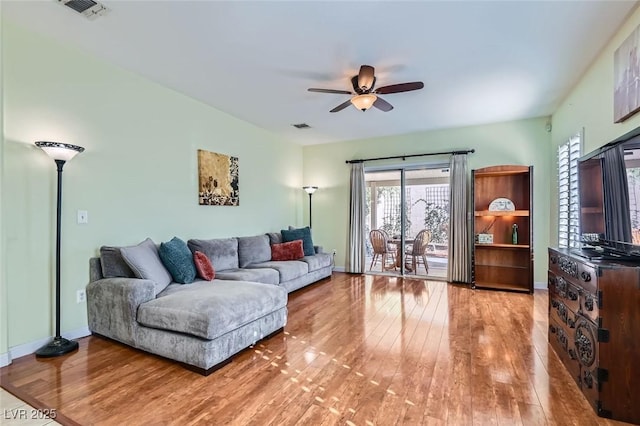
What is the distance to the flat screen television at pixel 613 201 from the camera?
1979 millimetres

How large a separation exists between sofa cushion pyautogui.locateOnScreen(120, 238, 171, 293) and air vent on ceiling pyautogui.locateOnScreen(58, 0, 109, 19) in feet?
6.29

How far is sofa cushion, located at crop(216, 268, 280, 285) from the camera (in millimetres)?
3609

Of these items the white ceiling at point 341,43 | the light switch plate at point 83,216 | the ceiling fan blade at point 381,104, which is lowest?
the light switch plate at point 83,216

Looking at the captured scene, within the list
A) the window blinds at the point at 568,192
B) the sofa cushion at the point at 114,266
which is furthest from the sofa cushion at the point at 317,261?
the window blinds at the point at 568,192

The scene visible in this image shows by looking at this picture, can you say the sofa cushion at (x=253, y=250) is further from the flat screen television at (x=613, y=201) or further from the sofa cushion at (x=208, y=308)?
the flat screen television at (x=613, y=201)

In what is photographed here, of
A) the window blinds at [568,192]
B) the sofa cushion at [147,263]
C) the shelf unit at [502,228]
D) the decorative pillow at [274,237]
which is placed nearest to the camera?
the sofa cushion at [147,263]

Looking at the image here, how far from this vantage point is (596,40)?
2648mm

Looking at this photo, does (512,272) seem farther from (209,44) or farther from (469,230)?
(209,44)

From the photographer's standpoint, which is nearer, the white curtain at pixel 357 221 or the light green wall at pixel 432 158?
the light green wall at pixel 432 158

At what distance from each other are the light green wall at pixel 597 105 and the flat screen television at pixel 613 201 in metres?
0.29

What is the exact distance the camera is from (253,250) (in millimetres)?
4641

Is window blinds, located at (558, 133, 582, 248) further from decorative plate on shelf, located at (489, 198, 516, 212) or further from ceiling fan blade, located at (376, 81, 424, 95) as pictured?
ceiling fan blade, located at (376, 81, 424, 95)

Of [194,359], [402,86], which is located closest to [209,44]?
[402,86]

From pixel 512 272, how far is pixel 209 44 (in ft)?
17.3
